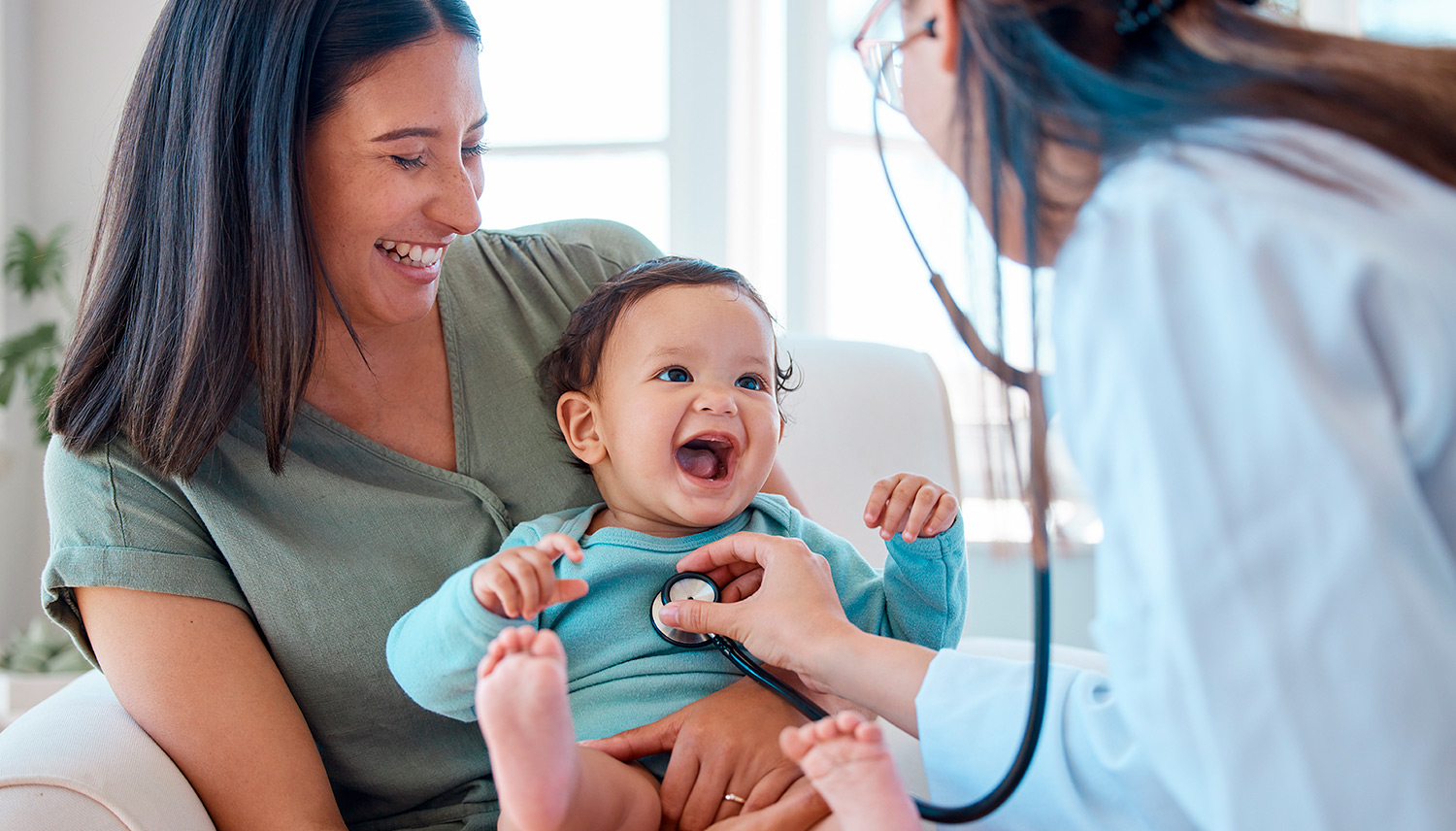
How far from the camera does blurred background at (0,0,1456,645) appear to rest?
309 cm

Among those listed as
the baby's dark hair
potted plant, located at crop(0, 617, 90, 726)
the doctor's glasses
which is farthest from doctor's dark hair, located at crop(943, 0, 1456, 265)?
potted plant, located at crop(0, 617, 90, 726)

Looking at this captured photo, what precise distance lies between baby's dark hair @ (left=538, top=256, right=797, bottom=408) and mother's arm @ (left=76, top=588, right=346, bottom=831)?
514 mm

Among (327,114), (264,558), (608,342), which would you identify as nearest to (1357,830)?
(608,342)

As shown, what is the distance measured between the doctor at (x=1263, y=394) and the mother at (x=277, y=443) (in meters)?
0.55

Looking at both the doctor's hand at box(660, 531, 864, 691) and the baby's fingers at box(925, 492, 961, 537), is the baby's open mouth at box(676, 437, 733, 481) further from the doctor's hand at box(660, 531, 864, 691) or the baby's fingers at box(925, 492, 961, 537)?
the baby's fingers at box(925, 492, 961, 537)

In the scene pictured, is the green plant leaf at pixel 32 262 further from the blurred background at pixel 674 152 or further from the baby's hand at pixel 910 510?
the baby's hand at pixel 910 510

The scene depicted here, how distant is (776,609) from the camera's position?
1068mm

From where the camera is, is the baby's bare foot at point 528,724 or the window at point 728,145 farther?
the window at point 728,145

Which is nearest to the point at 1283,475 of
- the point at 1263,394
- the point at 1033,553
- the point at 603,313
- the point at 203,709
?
the point at 1263,394

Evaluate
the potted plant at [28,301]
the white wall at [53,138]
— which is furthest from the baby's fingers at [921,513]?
the white wall at [53,138]

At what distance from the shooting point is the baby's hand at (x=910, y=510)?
46.4 inches

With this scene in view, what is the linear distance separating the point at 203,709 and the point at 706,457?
613mm

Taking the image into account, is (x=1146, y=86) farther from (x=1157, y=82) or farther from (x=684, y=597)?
(x=684, y=597)

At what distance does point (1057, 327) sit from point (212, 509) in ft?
3.02
